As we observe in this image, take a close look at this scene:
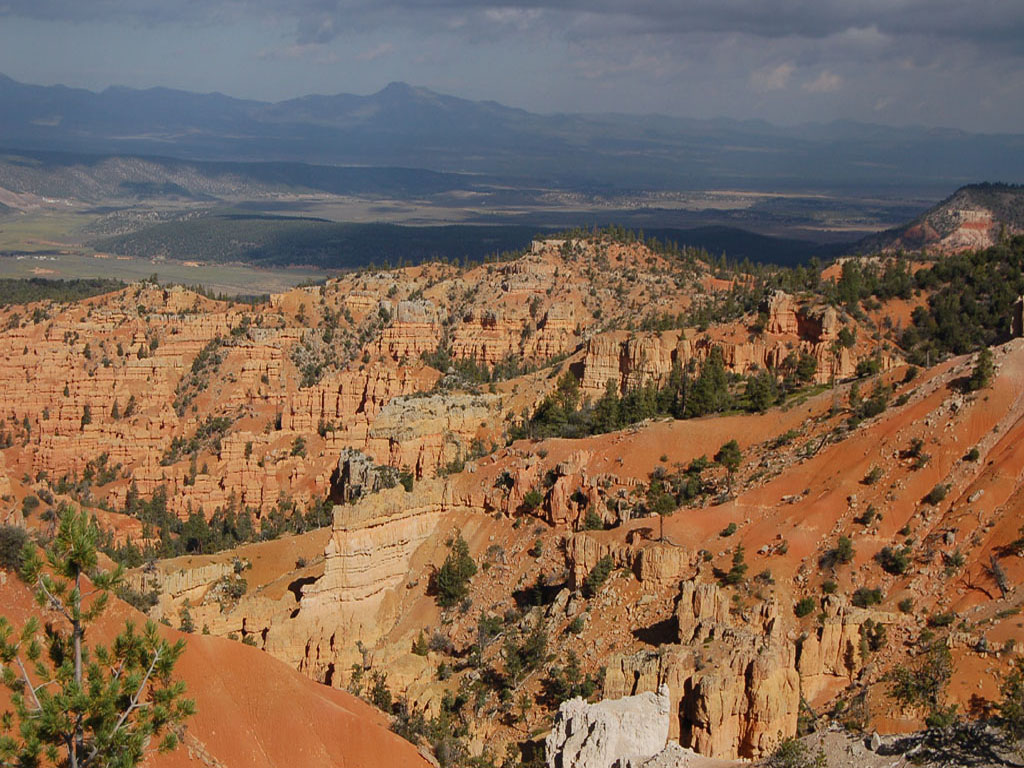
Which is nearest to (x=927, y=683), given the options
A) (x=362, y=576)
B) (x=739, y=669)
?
(x=739, y=669)

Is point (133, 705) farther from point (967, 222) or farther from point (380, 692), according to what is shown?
point (967, 222)

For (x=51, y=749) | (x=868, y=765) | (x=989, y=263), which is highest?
(x=989, y=263)

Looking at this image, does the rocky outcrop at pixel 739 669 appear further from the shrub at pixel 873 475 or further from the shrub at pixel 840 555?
the shrub at pixel 873 475

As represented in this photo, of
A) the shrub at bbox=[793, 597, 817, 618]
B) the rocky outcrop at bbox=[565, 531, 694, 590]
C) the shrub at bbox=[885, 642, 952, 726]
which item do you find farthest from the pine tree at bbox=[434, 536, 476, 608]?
the shrub at bbox=[885, 642, 952, 726]

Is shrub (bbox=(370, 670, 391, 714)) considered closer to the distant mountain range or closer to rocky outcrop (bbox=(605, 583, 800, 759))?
rocky outcrop (bbox=(605, 583, 800, 759))

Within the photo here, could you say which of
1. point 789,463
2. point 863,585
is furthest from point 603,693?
point 789,463

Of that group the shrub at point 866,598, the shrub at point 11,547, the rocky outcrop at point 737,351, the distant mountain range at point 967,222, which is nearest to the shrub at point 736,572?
the shrub at point 866,598

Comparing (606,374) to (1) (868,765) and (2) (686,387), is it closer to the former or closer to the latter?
(2) (686,387)
